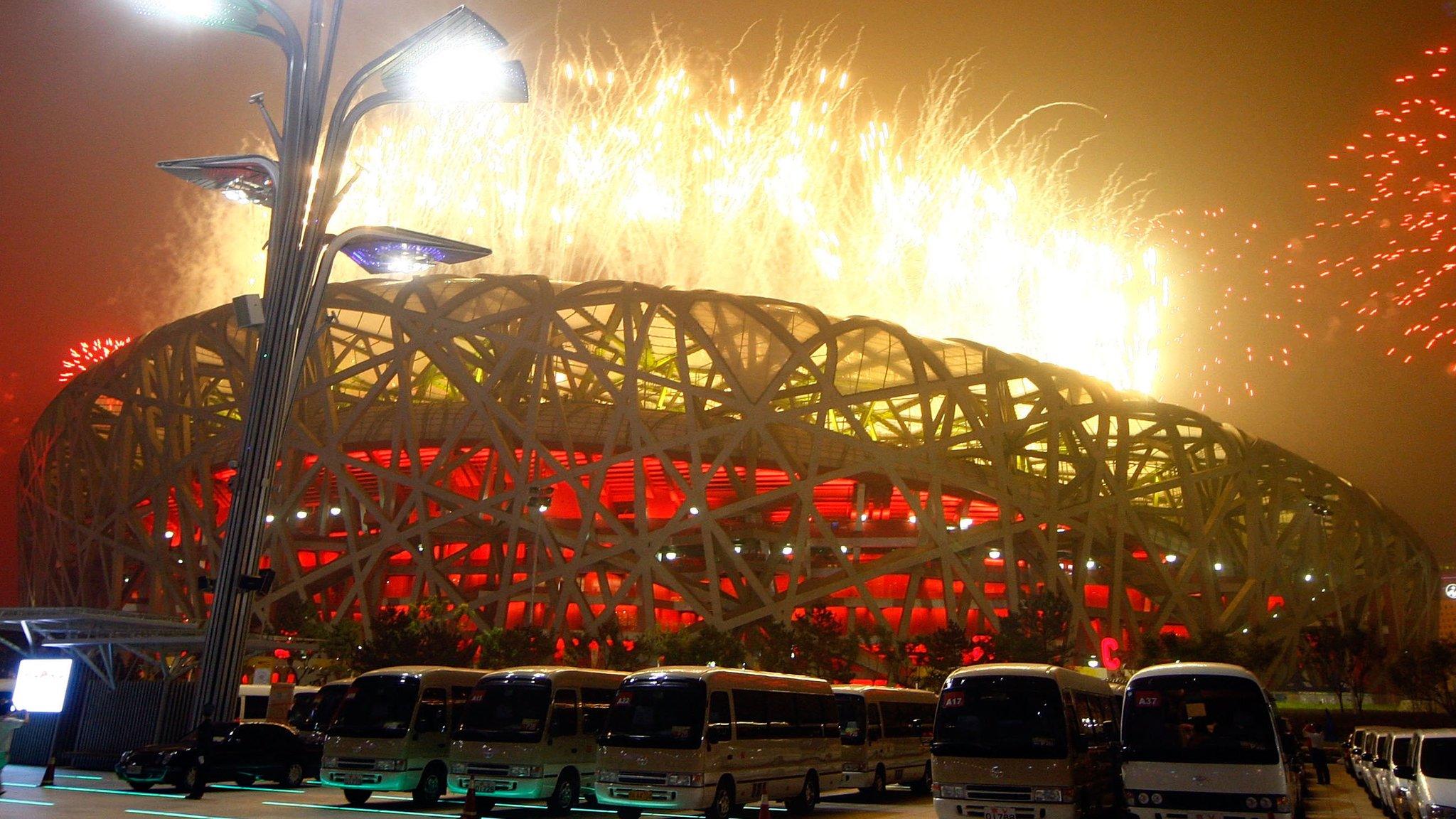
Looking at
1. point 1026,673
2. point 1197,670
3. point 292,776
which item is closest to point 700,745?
point 1026,673

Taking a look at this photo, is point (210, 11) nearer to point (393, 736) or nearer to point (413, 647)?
point (393, 736)

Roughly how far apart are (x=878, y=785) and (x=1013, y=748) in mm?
8026

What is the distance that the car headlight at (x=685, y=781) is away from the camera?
50.4 ft

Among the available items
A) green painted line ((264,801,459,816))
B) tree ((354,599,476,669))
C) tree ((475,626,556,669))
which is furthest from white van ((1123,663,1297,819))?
tree ((475,626,556,669))

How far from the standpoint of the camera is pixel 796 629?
123 ft

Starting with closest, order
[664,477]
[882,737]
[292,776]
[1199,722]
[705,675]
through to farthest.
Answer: [1199,722] → [705,675] → [292,776] → [882,737] → [664,477]

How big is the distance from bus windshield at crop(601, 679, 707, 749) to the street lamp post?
5851mm

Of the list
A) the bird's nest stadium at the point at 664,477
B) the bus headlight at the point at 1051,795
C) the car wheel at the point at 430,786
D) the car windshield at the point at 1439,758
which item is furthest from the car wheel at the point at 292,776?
the car windshield at the point at 1439,758

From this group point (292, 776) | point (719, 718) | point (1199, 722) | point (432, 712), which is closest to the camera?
point (1199, 722)

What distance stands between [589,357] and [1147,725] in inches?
1183

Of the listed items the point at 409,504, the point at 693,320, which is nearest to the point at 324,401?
the point at 409,504

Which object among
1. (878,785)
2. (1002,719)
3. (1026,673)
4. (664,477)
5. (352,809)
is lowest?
(352,809)

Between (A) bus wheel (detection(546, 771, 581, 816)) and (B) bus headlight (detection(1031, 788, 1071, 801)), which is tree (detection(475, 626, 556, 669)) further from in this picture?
(B) bus headlight (detection(1031, 788, 1071, 801))

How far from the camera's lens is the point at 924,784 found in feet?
81.4
